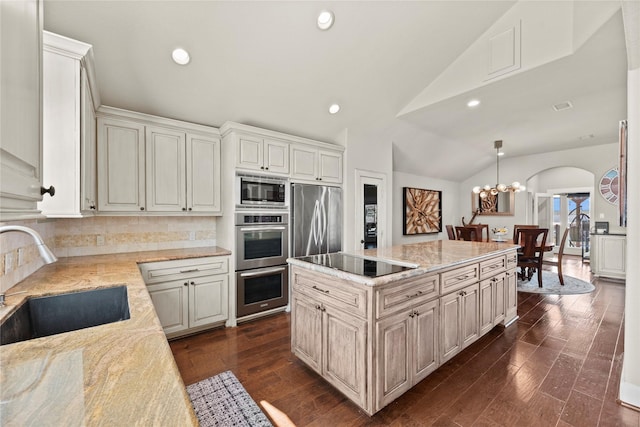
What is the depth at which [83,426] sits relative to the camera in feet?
1.85

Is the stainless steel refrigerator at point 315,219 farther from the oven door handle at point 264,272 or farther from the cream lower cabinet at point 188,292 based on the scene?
the cream lower cabinet at point 188,292

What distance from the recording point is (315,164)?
12.6ft

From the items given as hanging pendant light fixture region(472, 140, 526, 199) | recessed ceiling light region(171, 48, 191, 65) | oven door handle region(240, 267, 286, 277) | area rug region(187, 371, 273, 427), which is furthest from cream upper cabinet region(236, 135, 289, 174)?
hanging pendant light fixture region(472, 140, 526, 199)

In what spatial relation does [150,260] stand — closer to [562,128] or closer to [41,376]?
[41,376]

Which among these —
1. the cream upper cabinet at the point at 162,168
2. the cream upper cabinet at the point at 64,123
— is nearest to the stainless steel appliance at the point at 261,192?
the cream upper cabinet at the point at 162,168

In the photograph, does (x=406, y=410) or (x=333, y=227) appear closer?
(x=406, y=410)

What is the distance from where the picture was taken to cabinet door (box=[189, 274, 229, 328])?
2924mm

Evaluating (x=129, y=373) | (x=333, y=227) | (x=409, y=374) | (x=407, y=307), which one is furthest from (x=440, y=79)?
(x=129, y=373)

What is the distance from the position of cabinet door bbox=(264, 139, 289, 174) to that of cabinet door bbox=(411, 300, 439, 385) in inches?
91.2

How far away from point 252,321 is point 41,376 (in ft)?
8.94

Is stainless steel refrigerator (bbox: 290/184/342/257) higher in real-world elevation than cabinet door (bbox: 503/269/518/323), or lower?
higher

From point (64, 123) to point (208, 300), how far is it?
206 cm

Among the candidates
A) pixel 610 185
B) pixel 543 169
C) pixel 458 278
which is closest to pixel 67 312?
pixel 458 278

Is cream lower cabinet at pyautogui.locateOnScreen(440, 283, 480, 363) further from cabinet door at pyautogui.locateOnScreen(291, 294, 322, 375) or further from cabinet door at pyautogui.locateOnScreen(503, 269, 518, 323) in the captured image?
cabinet door at pyautogui.locateOnScreen(291, 294, 322, 375)
